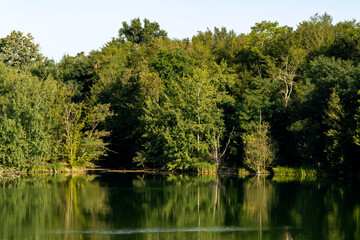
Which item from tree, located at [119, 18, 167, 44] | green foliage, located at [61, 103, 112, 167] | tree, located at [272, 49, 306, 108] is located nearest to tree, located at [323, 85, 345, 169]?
tree, located at [272, 49, 306, 108]

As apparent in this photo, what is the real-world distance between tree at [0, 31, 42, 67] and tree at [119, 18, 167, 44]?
53.1 feet

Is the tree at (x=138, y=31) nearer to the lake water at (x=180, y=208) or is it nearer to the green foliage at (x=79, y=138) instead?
the green foliage at (x=79, y=138)

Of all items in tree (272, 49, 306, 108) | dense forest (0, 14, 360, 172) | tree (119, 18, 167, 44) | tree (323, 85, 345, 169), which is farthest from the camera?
tree (119, 18, 167, 44)

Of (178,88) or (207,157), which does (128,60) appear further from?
(207,157)

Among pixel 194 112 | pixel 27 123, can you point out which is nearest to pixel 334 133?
pixel 194 112

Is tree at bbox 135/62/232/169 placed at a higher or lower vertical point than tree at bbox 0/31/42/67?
lower

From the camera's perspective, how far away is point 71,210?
1196 inches

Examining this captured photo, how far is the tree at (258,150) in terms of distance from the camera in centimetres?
4984

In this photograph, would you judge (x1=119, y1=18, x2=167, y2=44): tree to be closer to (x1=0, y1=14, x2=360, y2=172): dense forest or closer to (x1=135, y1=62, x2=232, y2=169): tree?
(x1=0, y1=14, x2=360, y2=172): dense forest

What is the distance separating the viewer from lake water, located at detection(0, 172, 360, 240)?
24188 mm

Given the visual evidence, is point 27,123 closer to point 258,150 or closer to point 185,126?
point 185,126

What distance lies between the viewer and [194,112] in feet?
175

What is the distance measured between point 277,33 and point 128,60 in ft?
66.6

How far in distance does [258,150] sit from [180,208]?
64.7 feet
